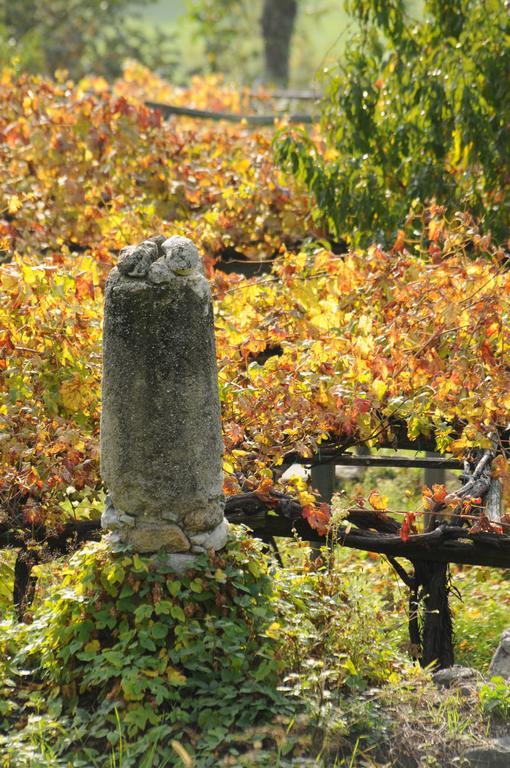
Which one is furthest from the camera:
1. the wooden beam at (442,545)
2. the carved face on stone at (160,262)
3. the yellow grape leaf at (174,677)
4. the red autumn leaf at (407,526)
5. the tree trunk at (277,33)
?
the tree trunk at (277,33)

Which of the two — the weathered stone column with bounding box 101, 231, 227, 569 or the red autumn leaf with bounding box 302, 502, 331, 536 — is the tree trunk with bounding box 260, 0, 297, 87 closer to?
the red autumn leaf with bounding box 302, 502, 331, 536

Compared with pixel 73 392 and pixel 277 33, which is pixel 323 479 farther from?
pixel 277 33

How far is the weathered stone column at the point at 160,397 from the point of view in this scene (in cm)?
485

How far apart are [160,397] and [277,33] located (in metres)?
22.4

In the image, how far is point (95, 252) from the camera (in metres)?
8.59

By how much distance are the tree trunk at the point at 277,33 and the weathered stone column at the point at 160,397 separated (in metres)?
21.9


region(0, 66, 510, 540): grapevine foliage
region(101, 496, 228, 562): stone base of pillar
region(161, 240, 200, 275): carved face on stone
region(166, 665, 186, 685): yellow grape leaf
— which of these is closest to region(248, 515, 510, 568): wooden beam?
region(0, 66, 510, 540): grapevine foliage

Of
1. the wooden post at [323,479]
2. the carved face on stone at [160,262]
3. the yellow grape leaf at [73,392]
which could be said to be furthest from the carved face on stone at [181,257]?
the wooden post at [323,479]

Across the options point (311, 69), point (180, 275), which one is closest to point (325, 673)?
point (180, 275)

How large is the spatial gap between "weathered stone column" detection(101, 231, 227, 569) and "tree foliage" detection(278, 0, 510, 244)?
201 inches

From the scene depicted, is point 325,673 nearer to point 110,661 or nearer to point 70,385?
point 110,661

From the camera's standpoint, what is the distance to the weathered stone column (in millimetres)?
4848

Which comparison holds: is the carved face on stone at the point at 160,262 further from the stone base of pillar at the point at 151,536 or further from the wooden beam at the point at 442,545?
the wooden beam at the point at 442,545

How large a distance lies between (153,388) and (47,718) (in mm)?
1415
